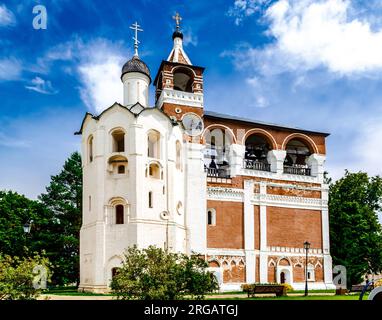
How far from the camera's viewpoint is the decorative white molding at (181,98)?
100 ft

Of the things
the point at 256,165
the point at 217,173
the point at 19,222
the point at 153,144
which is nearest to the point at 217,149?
the point at 217,173

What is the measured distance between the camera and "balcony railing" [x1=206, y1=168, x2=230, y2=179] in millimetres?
31312

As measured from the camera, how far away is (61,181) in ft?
120

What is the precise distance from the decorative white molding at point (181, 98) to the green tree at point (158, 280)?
16128 millimetres

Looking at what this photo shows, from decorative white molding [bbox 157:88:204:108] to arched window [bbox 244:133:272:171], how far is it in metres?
4.89

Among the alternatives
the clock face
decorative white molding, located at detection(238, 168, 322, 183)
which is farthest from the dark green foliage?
decorative white molding, located at detection(238, 168, 322, 183)

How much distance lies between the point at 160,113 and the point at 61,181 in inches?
479

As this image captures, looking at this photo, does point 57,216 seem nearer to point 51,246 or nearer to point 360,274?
point 51,246

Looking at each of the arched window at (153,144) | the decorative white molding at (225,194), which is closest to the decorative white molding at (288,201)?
the decorative white molding at (225,194)

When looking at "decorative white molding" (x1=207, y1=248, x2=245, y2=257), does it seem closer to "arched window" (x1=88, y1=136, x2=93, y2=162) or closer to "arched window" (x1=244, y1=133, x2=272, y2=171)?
"arched window" (x1=244, y1=133, x2=272, y2=171)
